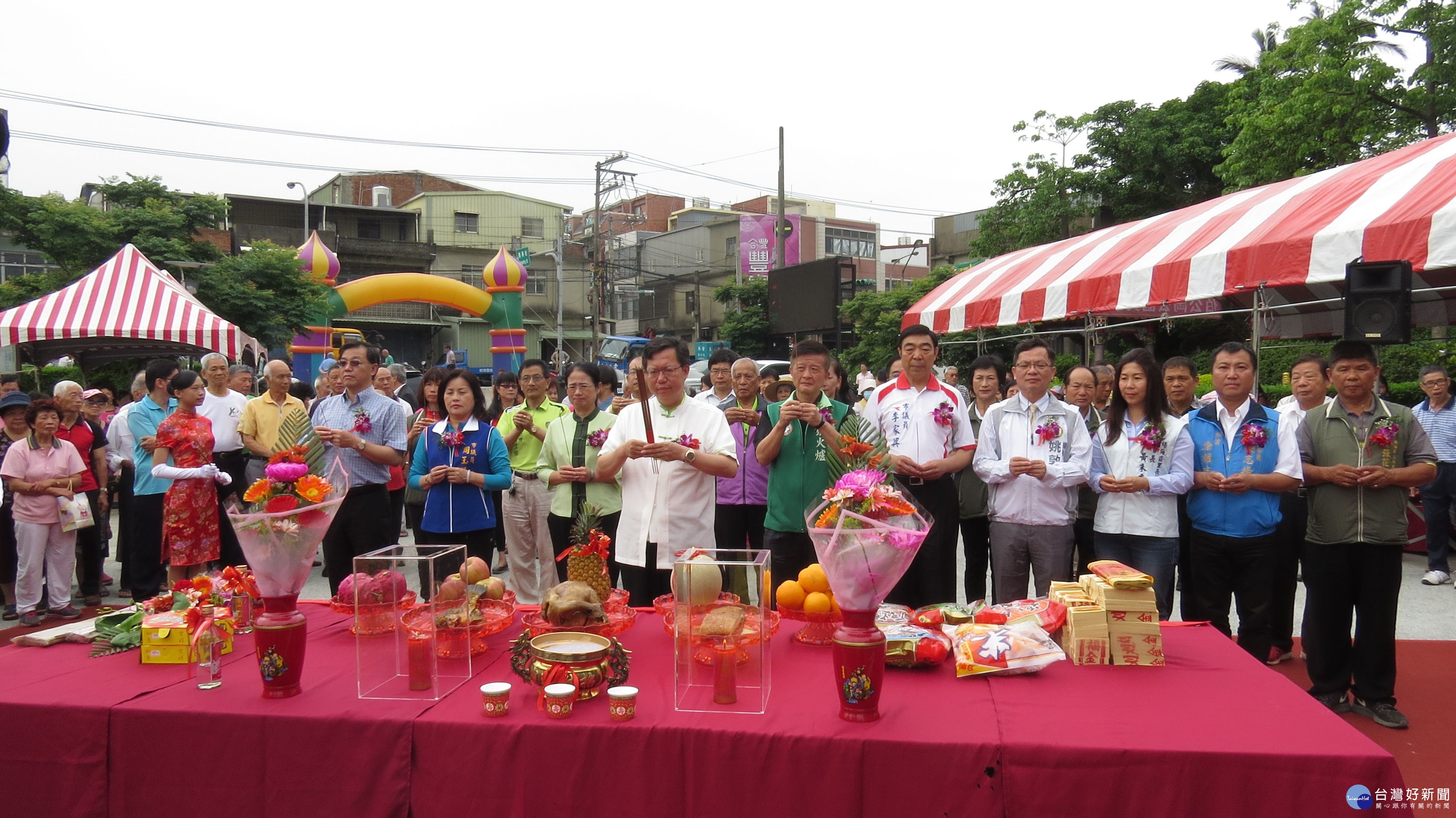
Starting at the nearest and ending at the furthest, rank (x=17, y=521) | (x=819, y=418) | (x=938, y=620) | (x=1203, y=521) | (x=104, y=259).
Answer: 1. (x=938, y=620)
2. (x=819, y=418)
3. (x=1203, y=521)
4. (x=17, y=521)
5. (x=104, y=259)

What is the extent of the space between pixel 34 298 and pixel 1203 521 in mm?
18308

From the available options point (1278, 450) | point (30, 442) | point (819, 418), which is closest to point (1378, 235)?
point (1278, 450)

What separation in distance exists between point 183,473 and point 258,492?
11.0 ft

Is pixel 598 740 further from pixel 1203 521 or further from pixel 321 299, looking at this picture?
pixel 321 299

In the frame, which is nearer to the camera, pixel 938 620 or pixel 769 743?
pixel 769 743

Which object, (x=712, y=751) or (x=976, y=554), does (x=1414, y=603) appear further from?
(x=712, y=751)

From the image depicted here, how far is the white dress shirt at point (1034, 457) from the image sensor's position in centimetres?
360

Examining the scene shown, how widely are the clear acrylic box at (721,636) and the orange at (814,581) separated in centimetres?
40

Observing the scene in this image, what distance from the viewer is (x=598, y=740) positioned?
1.92m

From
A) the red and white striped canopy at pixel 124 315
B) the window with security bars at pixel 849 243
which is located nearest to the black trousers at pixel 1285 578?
the red and white striped canopy at pixel 124 315

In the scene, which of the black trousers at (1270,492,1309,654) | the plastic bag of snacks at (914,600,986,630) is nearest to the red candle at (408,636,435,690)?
the plastic bag of snacks at (914,600,986,630)

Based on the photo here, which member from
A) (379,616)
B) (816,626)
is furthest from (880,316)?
(379,616)

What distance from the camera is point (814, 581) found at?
256 centimetres

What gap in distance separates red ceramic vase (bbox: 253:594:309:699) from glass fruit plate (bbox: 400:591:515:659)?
0.86ft
